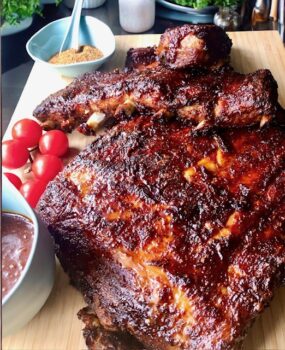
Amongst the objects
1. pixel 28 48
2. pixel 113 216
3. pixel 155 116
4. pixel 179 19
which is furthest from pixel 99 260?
pixel 179 19

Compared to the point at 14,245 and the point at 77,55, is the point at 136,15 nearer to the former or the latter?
the point at 77,55

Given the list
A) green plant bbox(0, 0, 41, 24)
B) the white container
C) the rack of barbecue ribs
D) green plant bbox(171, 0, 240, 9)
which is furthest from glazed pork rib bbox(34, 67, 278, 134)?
green plant bbox(171, 0, 240, 9)

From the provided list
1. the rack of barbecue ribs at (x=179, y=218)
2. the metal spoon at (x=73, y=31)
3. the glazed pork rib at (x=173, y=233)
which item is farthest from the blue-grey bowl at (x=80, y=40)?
the glazed pork rib at (x=173, y=233)

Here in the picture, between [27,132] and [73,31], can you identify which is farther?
[73,31]

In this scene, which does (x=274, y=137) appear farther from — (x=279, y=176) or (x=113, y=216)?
(x=113, y=216)

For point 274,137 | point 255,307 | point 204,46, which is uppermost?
point 204,46

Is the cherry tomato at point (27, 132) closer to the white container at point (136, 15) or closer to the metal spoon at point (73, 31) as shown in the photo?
the metal spoon at point (73, 31)

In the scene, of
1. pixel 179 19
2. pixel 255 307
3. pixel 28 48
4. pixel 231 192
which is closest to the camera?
pixel 255 307

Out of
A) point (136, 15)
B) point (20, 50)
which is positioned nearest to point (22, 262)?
point (20, 50)
